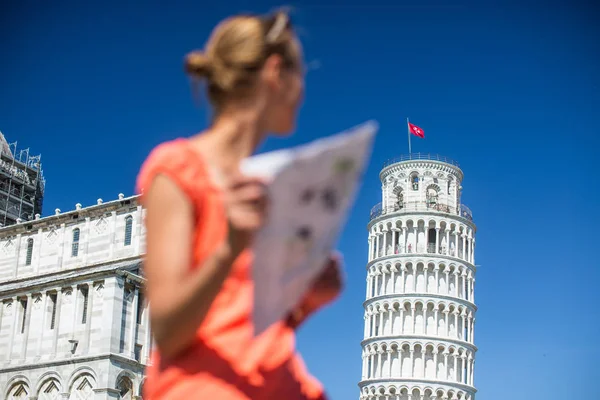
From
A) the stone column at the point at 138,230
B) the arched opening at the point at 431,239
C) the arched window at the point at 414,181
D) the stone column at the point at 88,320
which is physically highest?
the arched window at the point at 414,181

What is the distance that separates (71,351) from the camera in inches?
1433

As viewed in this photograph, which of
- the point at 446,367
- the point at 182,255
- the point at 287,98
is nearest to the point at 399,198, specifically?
the point at 446,367

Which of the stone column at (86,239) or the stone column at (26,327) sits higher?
the stone column at (86,239)

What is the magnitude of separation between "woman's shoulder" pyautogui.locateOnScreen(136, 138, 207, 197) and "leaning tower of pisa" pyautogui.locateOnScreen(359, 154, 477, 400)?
2679 inches

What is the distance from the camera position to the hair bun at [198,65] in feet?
8.90

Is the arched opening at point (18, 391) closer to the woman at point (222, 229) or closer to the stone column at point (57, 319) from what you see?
the stone column at point (57, 319)

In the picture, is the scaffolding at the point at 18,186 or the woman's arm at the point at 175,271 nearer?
the woman's arm at the point at 175,271

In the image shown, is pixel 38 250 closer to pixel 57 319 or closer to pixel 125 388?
pixel 57 319

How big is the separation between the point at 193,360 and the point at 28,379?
3705cm

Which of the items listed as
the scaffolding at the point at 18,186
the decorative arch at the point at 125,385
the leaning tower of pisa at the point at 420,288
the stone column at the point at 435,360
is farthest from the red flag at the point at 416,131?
the decorative arch at the point at 125,385

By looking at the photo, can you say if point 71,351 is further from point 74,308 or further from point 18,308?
point 18,308

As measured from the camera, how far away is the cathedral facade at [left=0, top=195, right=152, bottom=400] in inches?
1401

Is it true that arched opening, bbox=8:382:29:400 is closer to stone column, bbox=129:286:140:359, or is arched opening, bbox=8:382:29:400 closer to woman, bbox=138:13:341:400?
stone column, bbox=129:286:140:359

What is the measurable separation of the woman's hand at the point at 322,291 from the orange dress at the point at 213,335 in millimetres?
240
